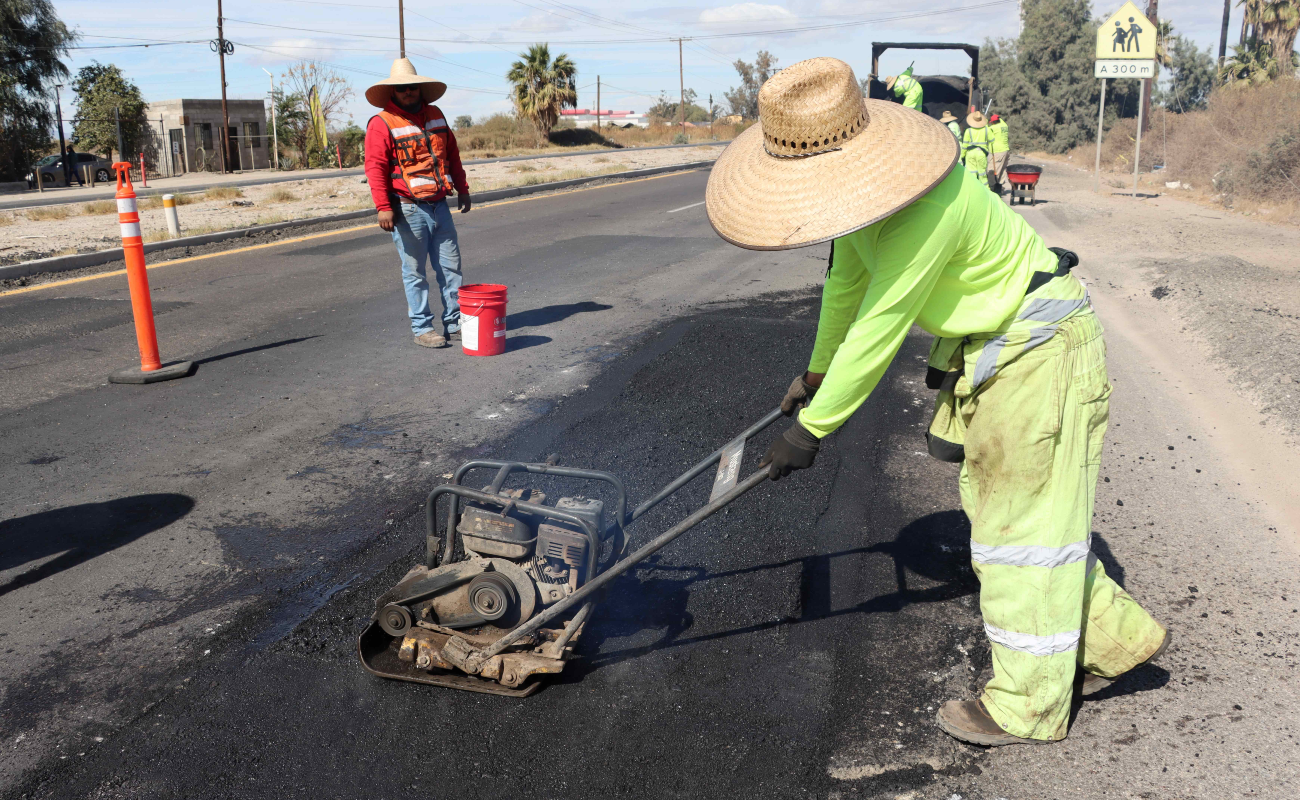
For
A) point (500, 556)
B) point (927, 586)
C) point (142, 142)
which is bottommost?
point (927, 586)

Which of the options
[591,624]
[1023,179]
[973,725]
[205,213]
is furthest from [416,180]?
[1023,179]

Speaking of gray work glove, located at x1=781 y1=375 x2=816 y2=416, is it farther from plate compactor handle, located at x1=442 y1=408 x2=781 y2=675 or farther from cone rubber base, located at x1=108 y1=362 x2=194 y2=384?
cone rubber base, located at x1=108 y1=362 x2=194 y2=384

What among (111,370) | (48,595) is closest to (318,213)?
(111,370)

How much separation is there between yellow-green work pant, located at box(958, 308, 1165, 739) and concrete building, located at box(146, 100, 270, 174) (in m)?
43.1

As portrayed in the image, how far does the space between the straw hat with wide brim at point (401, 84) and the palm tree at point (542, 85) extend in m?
46.1

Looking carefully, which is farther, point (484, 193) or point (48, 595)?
point (484, 193)

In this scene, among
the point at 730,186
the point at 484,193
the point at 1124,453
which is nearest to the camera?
the point at 730,186

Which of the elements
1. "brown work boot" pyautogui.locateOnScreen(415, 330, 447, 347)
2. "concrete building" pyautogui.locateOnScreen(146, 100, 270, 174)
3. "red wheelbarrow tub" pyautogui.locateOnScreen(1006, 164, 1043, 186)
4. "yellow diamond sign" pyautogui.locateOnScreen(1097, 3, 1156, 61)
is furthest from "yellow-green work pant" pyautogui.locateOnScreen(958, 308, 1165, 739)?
"concrete building" pyautogui.locateOnScreen(146, 100, 270, 174)

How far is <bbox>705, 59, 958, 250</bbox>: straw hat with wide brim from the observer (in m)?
2.37

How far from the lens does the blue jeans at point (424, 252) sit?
723 centimetres

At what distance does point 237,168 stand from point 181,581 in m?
43.6

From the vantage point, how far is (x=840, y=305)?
119 inches

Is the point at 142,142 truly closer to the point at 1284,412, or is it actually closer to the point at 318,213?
the point at 318,213

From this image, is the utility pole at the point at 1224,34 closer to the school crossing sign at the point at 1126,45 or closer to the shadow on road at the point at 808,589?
the school crossing sign at the point at 1126,45
